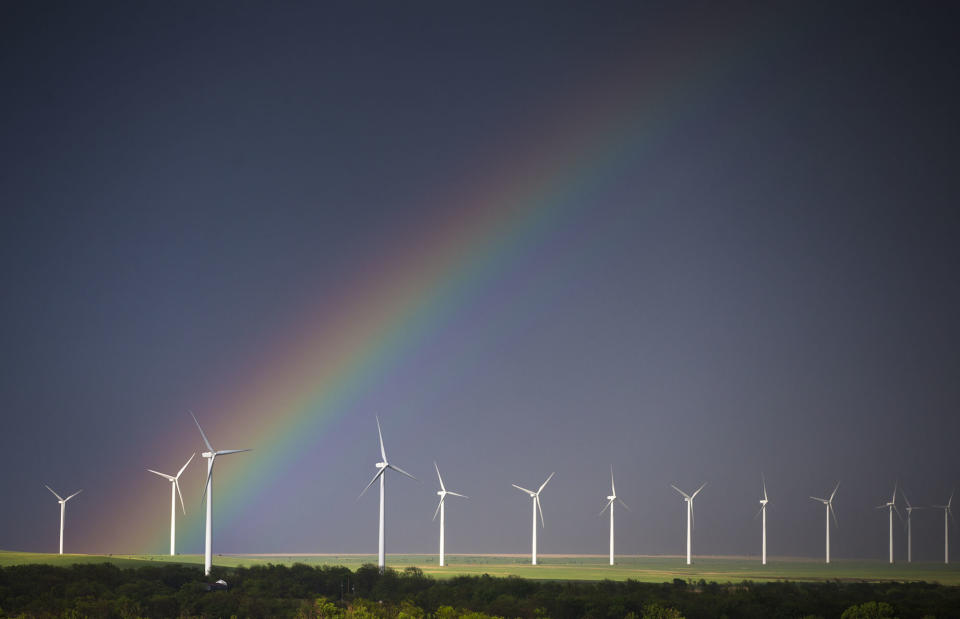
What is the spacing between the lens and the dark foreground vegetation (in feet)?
247

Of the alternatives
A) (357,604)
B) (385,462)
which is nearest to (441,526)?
(385,462)

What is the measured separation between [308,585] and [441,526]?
63949mm

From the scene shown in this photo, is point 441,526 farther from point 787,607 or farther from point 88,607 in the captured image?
point 88,607

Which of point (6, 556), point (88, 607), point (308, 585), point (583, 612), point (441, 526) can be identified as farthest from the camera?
point (441, 526)

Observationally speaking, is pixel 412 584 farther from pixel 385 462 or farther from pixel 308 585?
pixel 385 462

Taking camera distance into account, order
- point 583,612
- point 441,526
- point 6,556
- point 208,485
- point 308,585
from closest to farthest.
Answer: point 583,612
point 308,585
point 208,485
point 6,556
point 441,526

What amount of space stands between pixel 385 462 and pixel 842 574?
99702 mm

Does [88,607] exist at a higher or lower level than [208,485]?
lower

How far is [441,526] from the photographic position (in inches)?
6417

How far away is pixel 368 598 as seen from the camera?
93562 millimetres

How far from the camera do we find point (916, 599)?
341ft

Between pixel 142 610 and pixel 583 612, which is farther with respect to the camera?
pixel 583 612

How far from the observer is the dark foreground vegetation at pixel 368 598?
75375 millimetres

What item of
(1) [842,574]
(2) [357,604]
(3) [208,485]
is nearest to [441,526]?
(3) [208,485]
